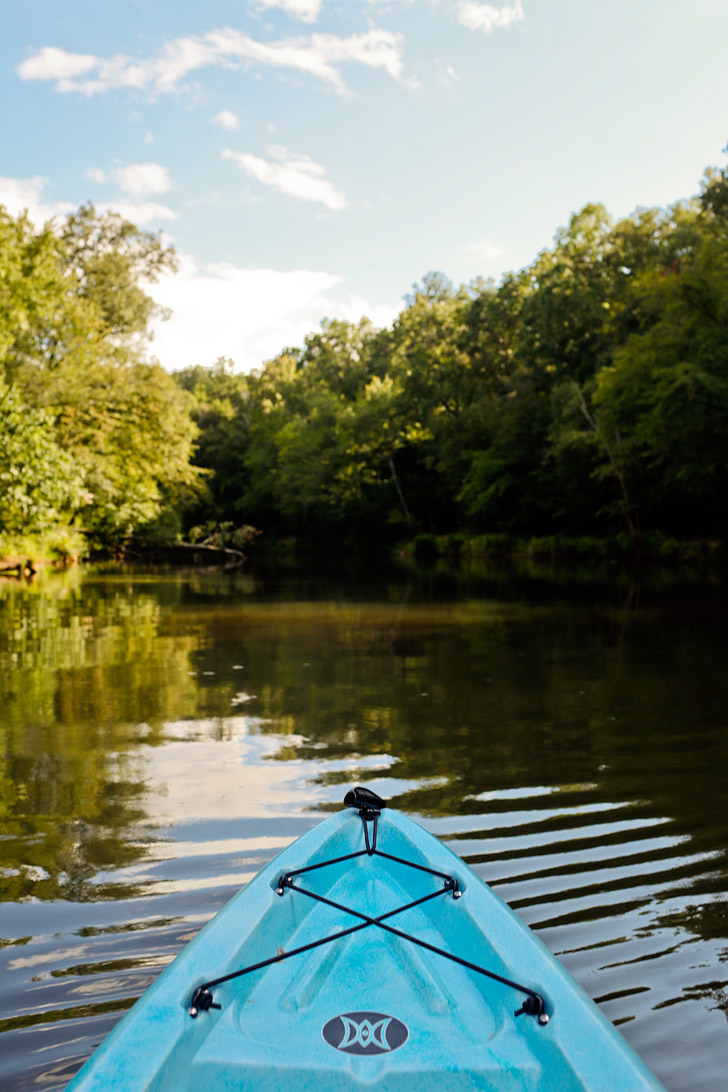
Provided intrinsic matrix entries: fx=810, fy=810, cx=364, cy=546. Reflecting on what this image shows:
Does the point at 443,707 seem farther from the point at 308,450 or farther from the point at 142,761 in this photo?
the point at 308,450

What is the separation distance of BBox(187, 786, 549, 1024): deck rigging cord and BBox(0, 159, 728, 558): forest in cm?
1808

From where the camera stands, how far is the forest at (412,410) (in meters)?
22.3

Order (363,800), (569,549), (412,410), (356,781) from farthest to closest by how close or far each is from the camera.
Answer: (412,410), (569,549), (356,781), (363,800)

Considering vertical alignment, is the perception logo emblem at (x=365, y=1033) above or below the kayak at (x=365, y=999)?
below

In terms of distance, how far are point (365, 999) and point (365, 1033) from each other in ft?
0.51

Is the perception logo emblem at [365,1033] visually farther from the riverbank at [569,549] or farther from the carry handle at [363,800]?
the riverbank at [569,549]

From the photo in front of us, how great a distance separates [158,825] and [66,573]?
2335 cm

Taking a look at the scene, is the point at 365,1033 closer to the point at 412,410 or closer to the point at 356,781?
the point at 356,781

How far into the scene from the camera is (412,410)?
45500mm

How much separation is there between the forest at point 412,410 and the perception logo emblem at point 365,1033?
18833 millimetres

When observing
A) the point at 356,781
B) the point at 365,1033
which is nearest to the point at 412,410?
the point at 356,781

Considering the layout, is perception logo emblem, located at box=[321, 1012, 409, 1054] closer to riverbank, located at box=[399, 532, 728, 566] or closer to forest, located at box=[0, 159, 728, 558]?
forest, located at box=[0, 159, 728, 558]

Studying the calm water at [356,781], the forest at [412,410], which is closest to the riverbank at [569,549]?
the forest at [412,410]

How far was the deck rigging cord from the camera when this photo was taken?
190cm
